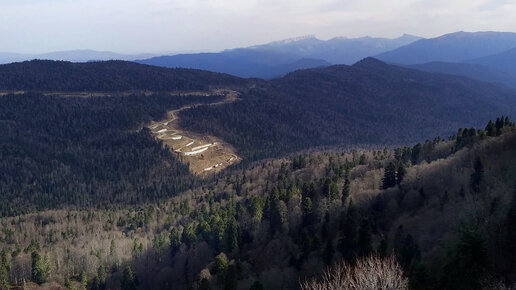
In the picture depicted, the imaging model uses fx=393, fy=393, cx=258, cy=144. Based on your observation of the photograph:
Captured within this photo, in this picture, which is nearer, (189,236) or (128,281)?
(128,281)

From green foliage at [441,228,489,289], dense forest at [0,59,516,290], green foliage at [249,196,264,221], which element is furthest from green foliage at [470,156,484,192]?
green foliage at [249,196,264,221]

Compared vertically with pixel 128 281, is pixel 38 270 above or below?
above

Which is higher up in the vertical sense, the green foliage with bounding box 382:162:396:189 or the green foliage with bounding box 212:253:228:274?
the green foliage with bounding box 382:162:396:189

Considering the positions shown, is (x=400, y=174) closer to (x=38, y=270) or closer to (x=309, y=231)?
(x=309, y=231)

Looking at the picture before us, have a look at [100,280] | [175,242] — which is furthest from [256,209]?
[100,280]

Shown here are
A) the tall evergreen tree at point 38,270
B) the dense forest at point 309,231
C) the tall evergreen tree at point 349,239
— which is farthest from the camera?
the tall evergreen tree at point 38,270

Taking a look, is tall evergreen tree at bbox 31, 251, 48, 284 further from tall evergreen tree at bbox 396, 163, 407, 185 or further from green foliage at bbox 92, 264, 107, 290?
tall evergreen tree at bbox 396, 163, 407, 185

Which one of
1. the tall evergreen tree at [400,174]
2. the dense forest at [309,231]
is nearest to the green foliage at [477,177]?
the dense forest at [309,231]

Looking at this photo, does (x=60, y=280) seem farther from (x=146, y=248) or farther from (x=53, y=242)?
(x=53, y=242)

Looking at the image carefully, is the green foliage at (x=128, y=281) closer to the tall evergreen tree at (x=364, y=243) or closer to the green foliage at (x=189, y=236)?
the green foliage at (x=189, y=236)
